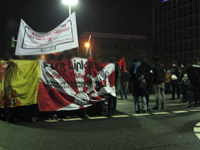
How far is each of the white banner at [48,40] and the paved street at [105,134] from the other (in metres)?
2.62

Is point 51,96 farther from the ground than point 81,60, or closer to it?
closer to it

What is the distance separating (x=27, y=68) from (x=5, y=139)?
2.74 m

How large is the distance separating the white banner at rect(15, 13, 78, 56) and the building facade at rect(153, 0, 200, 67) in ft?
226

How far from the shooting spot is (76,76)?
816cm

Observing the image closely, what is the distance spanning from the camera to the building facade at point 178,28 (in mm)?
80625

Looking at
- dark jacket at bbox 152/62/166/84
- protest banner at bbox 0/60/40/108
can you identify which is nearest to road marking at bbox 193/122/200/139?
dark jacket at bbox 152/62/166/84

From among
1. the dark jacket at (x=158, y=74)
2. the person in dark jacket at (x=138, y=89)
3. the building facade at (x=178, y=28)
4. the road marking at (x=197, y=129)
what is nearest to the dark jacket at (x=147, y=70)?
the person in dark jacket at (x=138, y=89)

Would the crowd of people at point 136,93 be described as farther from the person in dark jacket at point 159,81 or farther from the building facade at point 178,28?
the building facade at point 178,28

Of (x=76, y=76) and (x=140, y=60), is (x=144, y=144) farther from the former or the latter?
(x=140, y=60)

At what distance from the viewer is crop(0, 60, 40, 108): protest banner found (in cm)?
723

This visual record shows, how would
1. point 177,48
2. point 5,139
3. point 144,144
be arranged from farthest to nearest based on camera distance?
point 177,48 < point 5,139 < point 144,144

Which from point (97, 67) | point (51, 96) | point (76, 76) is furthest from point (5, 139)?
point (97, 67)

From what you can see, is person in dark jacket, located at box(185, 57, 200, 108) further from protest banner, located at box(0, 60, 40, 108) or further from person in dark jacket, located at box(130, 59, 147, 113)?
protest banner, located at box(0, 60, 40, 108)

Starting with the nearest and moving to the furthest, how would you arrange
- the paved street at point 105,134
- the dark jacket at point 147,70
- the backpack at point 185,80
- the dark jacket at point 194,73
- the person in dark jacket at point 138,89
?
the paved street at point 105,134
the person in dark jacket at point 138,89
the dark jacket at point 147,70
the dark jacket at point 194,73
the backpack at point 185,80
